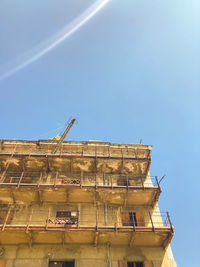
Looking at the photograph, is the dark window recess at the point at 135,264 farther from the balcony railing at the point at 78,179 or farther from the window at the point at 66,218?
the balcony railing at the point at 78,179

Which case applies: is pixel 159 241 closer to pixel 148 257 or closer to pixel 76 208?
pixel 148 257

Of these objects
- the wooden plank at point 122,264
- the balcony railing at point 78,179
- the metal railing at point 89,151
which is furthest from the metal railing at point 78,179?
the wooden plank at point 122,264

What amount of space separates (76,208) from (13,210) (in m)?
4.33

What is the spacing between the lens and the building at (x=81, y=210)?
1150cm

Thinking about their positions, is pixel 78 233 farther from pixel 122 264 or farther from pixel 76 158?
pixel 76 158

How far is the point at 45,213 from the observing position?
13.6 metres

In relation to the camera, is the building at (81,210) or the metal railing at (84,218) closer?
the building at (81,210)

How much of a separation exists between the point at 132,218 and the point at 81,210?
363 centimetres

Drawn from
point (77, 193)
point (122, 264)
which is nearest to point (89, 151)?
point (77, 193)

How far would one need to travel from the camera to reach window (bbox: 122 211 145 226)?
13.6m

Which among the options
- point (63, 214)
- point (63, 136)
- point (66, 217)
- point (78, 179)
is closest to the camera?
point (66, 217)

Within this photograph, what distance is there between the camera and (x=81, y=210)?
14.0 meters

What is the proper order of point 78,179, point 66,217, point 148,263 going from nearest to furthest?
point 148,263 < point 66,217 < point 78,179

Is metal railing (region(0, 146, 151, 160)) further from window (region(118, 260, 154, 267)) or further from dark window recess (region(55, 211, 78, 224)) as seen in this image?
window (region(118, 260, 154, 267))
